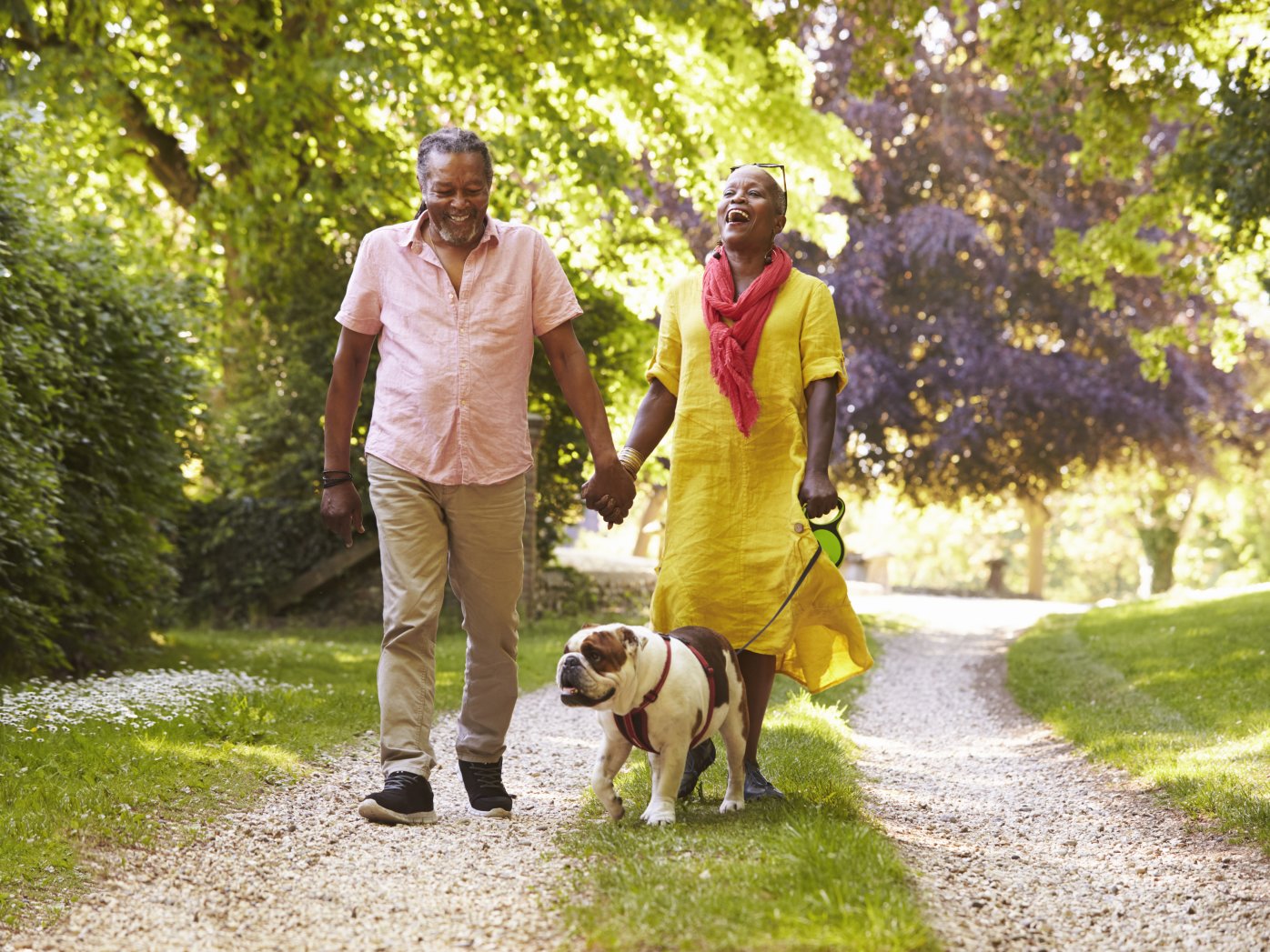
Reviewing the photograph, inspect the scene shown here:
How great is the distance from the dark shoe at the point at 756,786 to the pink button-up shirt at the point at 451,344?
1459 millimetres

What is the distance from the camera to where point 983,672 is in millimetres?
12562

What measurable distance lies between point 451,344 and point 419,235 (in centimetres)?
45

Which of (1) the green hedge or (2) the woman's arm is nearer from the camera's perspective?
(2) the woman's arm

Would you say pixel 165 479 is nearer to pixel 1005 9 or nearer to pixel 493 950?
pixel 493 950

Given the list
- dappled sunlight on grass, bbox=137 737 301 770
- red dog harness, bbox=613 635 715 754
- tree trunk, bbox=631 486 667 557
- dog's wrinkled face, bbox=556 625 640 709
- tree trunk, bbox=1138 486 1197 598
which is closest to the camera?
dog's wrinkled face, bbox=556 625 640 709

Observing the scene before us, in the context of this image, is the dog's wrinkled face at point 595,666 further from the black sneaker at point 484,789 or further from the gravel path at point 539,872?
the black sneaker at point 484,789

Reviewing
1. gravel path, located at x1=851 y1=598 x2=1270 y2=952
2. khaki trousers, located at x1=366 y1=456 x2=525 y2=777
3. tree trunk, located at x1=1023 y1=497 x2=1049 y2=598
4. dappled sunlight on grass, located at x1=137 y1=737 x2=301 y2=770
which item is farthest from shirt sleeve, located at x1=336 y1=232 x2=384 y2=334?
tree trunk, located at x1=1023 y1=497 x2=1049 y2=598

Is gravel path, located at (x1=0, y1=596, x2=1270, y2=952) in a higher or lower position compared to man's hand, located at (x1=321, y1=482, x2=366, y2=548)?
lower

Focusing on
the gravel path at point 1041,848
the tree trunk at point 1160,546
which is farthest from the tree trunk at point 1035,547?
the gravel path at point 1041,848

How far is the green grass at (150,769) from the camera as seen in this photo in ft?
14.2

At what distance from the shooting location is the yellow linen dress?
5.08m

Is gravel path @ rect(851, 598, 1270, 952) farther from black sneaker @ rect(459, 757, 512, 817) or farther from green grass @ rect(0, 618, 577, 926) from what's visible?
green grass @ rect(0, 618, 577, 926)

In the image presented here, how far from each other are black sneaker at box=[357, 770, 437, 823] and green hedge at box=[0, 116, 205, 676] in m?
4.01

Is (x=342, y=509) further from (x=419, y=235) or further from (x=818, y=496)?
(x=818, y=496)
